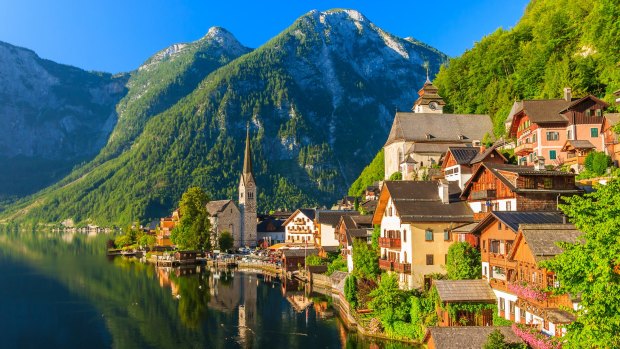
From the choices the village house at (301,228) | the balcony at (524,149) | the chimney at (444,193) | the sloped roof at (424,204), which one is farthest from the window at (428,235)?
the village house at (301,228)

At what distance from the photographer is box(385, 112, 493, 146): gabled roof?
3866 inches

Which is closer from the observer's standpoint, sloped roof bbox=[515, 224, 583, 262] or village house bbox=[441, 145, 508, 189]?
sloped roof bbox=[515, 224, 583, 262]

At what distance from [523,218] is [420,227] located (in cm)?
1211

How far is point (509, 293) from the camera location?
39.3 meters

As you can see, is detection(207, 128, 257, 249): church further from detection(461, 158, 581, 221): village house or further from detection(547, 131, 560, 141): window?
detection(461, 158, 581, 221): village house

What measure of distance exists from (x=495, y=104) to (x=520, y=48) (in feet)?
45.8

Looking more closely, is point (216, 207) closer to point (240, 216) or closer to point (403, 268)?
point (240, 216)

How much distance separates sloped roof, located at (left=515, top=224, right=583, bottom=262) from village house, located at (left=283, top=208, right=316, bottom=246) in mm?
88987

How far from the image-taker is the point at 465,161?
63156 millimetres

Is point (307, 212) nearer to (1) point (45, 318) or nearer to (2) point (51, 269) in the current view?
(2) point (51, 269)

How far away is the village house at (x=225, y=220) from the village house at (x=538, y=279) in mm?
107042

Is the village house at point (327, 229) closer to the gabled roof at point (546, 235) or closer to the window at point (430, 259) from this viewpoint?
the window at point (430, 259)

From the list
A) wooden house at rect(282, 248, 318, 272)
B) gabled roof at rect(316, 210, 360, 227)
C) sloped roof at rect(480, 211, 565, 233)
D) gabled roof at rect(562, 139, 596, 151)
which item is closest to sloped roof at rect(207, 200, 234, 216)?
gabled roof at rect(316, 210, 360, 227)

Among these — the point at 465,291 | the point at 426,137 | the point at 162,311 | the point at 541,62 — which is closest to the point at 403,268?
the point at 465,291
